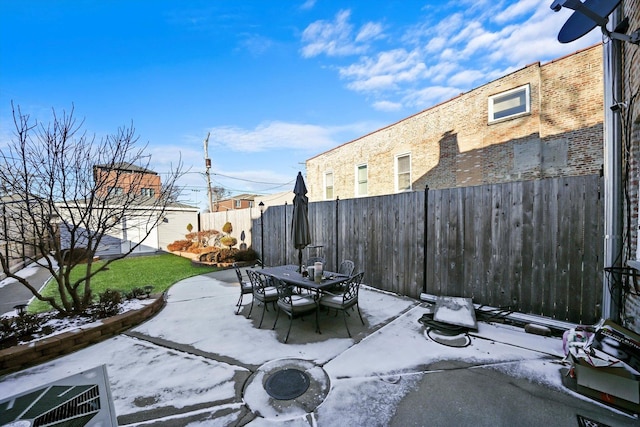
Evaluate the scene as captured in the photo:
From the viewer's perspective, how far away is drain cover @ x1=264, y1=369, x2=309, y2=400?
2.45 m

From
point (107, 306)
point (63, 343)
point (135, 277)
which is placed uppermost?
point (107, 306)

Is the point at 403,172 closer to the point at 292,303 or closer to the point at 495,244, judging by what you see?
the point at 495,244

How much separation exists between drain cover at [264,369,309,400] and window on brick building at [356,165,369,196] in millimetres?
10160

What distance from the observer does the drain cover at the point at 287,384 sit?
245 cm

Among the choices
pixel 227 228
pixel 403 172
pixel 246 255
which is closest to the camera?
pixel 246 255

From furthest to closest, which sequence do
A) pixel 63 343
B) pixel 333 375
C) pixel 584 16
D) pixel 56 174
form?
pixel 56 174, pixel 63 343, pixel 333 375, pixel 584 16

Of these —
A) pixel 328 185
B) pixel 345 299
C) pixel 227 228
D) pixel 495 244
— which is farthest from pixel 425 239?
pixel 227 228

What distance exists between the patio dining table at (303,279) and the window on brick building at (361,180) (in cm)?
789

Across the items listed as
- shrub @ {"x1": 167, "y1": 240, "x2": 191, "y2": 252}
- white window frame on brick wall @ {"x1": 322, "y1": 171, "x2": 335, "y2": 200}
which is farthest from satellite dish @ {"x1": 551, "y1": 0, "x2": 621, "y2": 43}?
shrub @ {"x1": 167, "y1": 240, "x2": 191, "y2": 252}

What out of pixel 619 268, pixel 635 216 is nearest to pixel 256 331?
pixel 619 268

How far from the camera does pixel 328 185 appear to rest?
13953 mm

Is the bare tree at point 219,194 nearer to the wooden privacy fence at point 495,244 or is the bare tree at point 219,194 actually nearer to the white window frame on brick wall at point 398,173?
the white window frame on brick wall at point 398,173

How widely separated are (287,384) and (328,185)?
11829 millimetres

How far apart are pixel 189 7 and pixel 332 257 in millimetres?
6604
